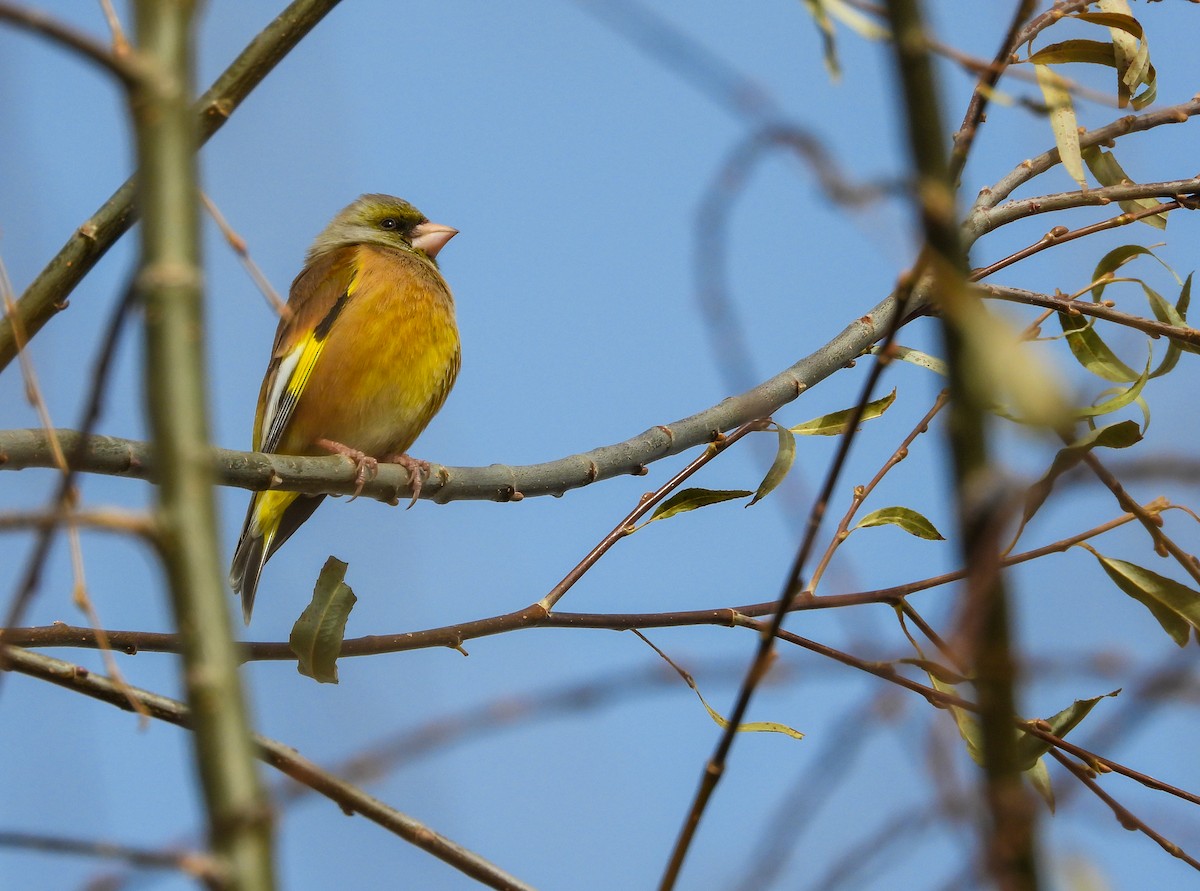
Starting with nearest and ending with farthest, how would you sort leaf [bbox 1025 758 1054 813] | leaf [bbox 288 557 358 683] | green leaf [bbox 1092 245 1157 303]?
1. leaf [bbox 1025 758 1054 813]
2. leaf [bbox 288 557 358 683]
3. green leaf [bbox 1092 245 1157 303]

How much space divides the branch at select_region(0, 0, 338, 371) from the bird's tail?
260cm

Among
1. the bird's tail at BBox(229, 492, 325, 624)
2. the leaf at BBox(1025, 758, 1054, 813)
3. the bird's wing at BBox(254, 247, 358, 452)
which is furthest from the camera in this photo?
the bird's wing at BBox(254, 247, 358, 452)

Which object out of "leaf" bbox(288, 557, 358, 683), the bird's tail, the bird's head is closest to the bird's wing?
the bird's tail

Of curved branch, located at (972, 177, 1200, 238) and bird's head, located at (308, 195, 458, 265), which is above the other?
bird's head, located at (308, 195, 458, 265)

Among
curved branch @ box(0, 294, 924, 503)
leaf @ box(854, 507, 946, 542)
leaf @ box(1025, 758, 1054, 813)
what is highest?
curved branch @ box(0, 294, 924, 503)

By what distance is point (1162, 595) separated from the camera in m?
2.49

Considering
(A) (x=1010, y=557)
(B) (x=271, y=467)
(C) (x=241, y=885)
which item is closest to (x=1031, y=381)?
(C) (x=241, y=885)

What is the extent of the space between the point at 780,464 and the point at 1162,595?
80 centimetres

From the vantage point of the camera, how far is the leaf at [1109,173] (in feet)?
10.0

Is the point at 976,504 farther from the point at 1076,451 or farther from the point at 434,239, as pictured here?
the point at 434,239

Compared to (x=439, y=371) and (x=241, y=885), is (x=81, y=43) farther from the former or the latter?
(x=439, y=371)

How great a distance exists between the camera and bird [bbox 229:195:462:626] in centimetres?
502

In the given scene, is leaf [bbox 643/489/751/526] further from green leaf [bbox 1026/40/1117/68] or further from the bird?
the bird

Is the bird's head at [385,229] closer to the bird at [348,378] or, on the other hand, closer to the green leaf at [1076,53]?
the bird at [348,378]
